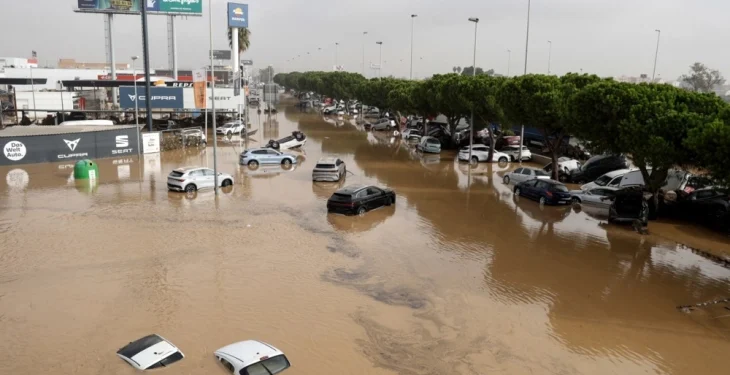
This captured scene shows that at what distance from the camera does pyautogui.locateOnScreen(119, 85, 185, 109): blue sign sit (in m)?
54.9

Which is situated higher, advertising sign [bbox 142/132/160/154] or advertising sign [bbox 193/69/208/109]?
advertising sign [bbox 193/69/208/109]

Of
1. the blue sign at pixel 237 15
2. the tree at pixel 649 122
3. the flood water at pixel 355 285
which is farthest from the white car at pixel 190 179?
the blue sign at pixel 237 15

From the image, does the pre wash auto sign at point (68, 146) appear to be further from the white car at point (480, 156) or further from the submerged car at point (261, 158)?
the white car at point (480, 156)

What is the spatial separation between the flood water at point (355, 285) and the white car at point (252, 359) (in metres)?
0.35

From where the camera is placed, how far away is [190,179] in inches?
1095

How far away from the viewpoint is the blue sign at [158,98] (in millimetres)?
54906

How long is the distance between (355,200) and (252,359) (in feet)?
44.4

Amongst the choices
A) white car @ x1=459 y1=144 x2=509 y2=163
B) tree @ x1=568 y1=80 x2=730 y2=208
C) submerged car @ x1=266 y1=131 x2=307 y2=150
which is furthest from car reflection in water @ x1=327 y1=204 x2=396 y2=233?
submerged car @ x1=266 y1=131 x2=307 y2=150

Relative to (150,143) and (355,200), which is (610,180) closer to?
(355,200)

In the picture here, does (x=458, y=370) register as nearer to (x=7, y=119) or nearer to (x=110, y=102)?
(x=7, y=119)

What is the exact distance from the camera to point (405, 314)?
1401 cm

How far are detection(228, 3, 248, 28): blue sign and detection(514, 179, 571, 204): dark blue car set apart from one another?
2529 inches

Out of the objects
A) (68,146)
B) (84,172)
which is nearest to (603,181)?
(84,172)

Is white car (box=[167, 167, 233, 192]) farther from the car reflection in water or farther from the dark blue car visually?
the dark blue car
